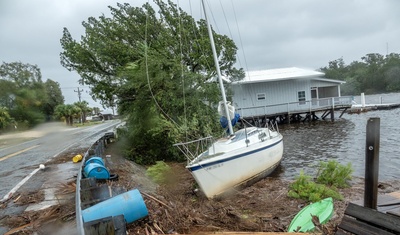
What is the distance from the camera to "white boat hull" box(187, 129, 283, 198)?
7.46m

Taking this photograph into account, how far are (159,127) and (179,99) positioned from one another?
6.20 feet

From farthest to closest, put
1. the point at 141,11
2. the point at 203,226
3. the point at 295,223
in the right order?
the point at 141,11 → the point at 295,223 → the point at 203,226

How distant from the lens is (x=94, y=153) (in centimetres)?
983

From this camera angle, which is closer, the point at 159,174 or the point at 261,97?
the point at 159,174

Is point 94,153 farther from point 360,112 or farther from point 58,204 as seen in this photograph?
point 360,112

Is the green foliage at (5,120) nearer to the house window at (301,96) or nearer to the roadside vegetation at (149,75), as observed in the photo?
the roadside vegetation at (149,75)

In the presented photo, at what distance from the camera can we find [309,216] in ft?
18.6

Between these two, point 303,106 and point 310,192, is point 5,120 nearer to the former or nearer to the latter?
point 303,106

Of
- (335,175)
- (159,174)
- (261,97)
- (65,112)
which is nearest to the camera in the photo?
(335,175)

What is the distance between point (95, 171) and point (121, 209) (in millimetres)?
3044

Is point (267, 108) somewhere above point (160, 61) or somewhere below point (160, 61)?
below

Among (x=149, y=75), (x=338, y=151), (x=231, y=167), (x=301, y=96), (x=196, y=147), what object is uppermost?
(x=149, y=75)

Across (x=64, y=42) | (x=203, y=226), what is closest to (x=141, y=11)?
(x=64, y=42)

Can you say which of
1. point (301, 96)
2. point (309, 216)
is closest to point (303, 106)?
point (301, 96)
